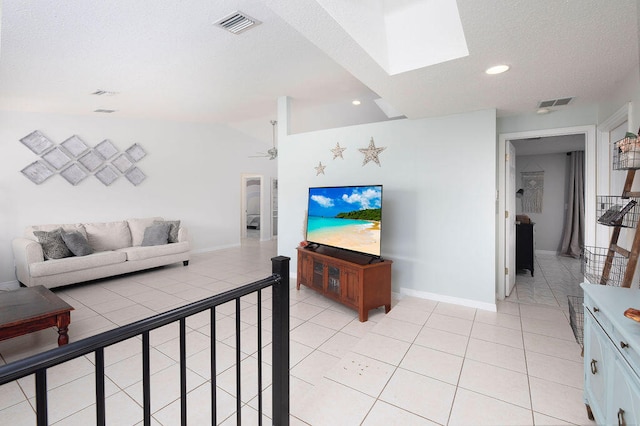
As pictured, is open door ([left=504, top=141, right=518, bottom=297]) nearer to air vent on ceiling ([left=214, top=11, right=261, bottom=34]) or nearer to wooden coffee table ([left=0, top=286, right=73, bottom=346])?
air vent on ceiling ([left=214, top=11, right=261, bottom=34])

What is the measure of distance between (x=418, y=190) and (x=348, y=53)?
2.20m

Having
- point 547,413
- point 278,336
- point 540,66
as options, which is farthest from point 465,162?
point 278,336

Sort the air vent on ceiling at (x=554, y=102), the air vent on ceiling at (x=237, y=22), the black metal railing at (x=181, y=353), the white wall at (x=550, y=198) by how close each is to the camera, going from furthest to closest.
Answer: the white wall at (x=550, y=198) → the air vent on ceiling at (x=554, y=102) → the air vent on ceiling at (x=237, y=22) → the black metal railing at (x=181, y=353)

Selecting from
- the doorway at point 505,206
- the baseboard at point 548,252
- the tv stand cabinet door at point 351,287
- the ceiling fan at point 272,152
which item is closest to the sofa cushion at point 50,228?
the ceiling fan at point 272,152

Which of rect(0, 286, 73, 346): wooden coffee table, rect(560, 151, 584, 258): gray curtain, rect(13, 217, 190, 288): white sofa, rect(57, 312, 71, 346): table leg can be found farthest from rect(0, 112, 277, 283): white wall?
rect(560, 151, 584, 258): gray curtain

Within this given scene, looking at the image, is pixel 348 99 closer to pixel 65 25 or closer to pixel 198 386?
pixel 65 25

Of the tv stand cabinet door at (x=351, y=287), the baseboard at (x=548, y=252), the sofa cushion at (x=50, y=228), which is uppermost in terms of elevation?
the sofa cushion at (x=50, y=228)

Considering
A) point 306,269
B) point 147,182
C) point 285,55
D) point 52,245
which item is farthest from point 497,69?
point 147,182

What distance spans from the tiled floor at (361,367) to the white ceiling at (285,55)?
2260 mm

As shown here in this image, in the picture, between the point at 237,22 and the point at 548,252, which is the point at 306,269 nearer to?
the point at 237,22

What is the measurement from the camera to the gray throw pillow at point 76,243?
4.54 meters

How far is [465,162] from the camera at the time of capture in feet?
11.6

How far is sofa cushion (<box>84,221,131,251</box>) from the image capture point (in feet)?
16.8

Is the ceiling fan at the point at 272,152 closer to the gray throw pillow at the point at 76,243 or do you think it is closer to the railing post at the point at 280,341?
the gray throw pillow at the point at 76,243
